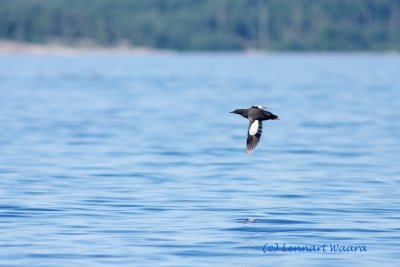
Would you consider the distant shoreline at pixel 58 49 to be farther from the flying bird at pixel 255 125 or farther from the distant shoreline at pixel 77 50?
the flying bird at pixel 255 125

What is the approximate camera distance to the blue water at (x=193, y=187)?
50.3 feet

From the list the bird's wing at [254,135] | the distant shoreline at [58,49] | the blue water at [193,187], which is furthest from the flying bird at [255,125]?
the distant shoreline at [58,49]

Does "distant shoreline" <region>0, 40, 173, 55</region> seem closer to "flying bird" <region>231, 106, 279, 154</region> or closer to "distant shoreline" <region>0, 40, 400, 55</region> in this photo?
"distant shoreline" <region>0, 40, 400, 55</region>

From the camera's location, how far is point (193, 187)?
21203 mm

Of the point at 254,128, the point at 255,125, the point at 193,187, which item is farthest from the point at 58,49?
the point at 254,128

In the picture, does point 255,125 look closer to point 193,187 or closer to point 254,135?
point 254,135

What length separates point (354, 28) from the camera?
195m

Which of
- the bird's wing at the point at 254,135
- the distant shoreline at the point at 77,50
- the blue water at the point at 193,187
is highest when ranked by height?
the bird's wing at the point at 254,135

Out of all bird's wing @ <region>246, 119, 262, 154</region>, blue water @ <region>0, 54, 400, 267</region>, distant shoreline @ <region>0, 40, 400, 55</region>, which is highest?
bird's wing @ <region>246, 119, 262, 154</region>

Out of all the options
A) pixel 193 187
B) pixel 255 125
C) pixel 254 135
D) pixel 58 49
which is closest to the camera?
pixel 254 135

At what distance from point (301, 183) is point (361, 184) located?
119cm

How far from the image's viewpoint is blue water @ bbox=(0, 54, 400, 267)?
15320mm

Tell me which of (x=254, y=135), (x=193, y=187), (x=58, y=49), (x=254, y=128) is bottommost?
(x=58, y=49)

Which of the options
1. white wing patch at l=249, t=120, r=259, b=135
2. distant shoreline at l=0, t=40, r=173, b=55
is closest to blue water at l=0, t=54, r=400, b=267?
white wing patch at l=249, t=120, r=259, b=135
